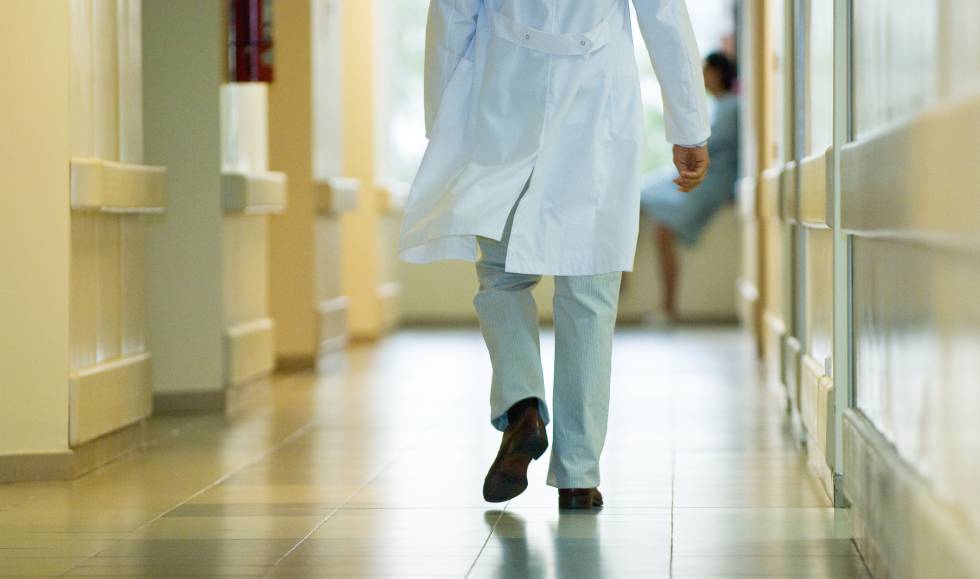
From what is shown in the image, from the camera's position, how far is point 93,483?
12.1 feet

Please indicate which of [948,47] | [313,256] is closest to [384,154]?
[313,256]

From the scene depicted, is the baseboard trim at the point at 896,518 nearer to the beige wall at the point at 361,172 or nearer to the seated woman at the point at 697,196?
the beige wall at the point at 361,172

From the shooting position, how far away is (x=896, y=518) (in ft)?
7.22

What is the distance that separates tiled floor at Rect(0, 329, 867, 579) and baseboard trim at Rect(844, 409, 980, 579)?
0.35ft

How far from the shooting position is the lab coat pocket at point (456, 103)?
3.24m

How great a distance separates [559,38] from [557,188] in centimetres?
29

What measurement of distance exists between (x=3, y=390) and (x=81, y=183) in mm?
519

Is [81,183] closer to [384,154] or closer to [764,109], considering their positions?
[764,109]

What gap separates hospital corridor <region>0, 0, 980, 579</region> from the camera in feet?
7.35

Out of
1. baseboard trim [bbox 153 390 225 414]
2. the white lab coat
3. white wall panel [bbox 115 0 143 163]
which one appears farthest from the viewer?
baseboard trim [bbox 153 390 225 414]

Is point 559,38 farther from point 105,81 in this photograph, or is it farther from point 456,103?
point 105,81

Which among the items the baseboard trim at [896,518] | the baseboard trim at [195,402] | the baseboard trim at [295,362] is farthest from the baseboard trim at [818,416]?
the baseboard trim at [295,362]

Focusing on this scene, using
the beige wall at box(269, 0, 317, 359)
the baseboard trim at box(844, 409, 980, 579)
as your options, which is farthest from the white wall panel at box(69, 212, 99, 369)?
the beige wall at box(269, 0, 317, 359)

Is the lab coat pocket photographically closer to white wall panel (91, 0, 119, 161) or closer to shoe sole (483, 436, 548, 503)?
shoe sole (483, 436, 548, 503)
